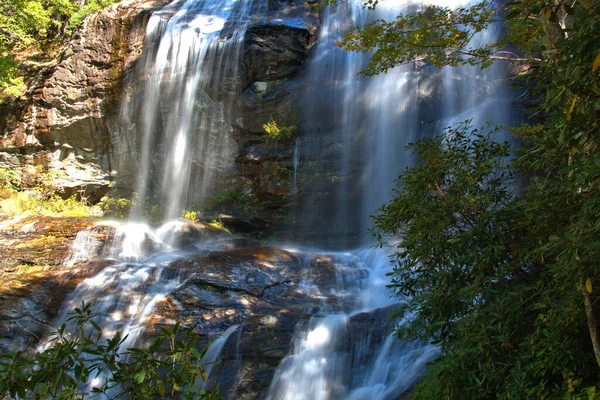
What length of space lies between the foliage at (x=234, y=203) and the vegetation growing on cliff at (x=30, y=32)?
7467 mm

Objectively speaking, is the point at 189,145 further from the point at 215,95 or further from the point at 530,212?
the point at 530,212

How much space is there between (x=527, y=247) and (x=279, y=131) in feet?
34.1

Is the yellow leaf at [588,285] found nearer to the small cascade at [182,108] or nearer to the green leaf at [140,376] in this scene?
the green leaf at [140,376]

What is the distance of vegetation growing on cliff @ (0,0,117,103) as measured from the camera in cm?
1441

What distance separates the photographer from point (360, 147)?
43.0ft

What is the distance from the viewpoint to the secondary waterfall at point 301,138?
880 cm

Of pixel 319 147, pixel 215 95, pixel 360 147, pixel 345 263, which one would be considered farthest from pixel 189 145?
pixel 345 263

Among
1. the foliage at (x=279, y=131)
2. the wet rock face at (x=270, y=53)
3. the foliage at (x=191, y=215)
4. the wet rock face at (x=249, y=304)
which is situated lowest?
the wet rock face at (x=249, y=304)

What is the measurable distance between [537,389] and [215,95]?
42.6 ft

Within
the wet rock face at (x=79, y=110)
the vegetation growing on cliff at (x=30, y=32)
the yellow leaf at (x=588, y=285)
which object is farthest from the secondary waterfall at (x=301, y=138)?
the yellow leaf at (x=588, y=285)

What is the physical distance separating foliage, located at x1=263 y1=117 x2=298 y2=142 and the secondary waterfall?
1.11 ft

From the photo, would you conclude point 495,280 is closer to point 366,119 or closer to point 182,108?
point 366,119

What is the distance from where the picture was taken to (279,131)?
1327 centimetres

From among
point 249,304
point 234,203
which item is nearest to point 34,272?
point 249,304
